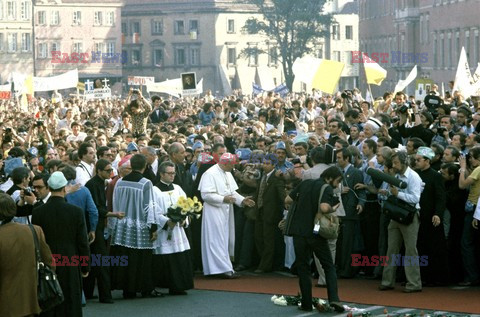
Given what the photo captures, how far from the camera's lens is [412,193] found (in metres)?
18.1

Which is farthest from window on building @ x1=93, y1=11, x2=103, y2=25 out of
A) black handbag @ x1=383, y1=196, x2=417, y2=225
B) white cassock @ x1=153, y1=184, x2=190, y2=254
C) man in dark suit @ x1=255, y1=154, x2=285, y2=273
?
black handbag @ x1=383, y1=196, x2=417, y2=225

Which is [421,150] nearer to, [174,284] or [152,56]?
[174,284]

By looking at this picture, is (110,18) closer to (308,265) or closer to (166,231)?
(166,231)

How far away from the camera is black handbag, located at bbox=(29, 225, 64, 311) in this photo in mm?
13641

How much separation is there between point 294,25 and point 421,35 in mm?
34243

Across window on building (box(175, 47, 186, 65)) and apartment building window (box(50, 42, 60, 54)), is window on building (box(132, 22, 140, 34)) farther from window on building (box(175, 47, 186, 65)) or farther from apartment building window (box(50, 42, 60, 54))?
apartment building window (box(50, 42, 60, 54))

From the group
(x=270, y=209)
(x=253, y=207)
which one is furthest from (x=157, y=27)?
(x=270, y=209)

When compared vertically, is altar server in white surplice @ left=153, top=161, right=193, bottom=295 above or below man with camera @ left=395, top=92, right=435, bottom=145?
below

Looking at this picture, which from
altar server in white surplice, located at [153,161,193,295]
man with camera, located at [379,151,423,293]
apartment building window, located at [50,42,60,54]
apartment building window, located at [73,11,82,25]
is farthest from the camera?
apartment building window, located at [73,11,82,25]

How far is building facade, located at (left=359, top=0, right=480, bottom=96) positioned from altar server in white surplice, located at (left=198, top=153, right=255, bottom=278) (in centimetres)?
5025

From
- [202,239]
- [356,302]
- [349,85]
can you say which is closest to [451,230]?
[356,302]

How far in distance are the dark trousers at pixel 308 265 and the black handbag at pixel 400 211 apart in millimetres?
1659

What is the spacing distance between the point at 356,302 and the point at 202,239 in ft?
11.6

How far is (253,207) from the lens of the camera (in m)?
21.1
